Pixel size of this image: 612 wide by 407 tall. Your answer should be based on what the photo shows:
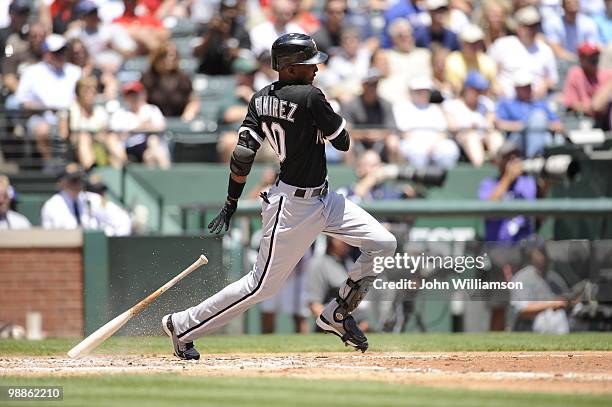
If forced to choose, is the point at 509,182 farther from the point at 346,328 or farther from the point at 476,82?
the point at 346,328

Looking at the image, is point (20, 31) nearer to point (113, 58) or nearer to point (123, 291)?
point (113, 58)

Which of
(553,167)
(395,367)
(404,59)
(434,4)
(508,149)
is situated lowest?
(395,367)

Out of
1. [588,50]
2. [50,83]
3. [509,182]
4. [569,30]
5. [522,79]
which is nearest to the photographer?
[509,182]

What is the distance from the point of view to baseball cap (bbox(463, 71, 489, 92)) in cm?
1552

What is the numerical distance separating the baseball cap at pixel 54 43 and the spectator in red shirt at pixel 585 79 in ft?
20.1

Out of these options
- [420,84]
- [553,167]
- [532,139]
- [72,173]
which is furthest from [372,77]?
[72,173]

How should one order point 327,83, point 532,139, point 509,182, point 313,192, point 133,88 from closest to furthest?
1. point 313,192
2. point 509,182
3. point 532,139
4. point 133,88
5. point 327,83

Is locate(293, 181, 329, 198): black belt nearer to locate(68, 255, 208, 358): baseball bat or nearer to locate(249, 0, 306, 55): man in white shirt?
locate(68, 255, 208, 358): baseball bat

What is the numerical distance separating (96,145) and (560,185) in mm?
5198

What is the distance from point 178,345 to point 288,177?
1412 millimetres

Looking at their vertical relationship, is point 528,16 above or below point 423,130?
above

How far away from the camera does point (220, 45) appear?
53.1 feet

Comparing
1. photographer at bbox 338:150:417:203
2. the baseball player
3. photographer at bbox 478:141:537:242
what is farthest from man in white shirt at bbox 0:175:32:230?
the baseball player

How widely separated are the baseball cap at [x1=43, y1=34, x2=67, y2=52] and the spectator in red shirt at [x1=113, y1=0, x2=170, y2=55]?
0.93m
